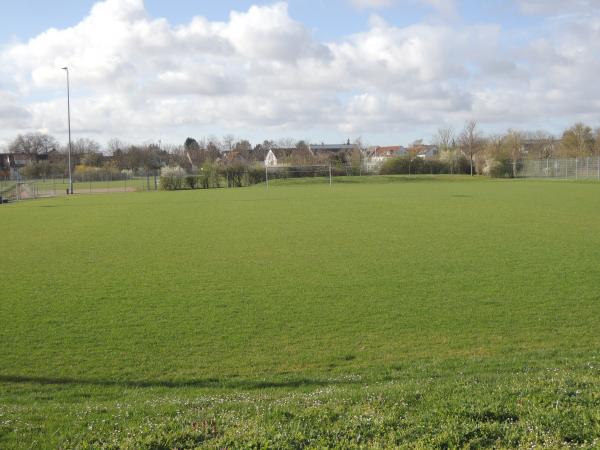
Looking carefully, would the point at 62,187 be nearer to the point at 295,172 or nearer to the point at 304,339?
the point at 295,172

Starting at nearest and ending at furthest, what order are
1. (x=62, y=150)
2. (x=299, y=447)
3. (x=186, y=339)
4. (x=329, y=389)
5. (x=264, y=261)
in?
(x=299, y=447) < (x=329, y=389) < (x=186, y=339) < (x=264, y=261) < (x=62, y=150)

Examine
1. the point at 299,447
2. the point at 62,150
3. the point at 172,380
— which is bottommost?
the point at 172,380

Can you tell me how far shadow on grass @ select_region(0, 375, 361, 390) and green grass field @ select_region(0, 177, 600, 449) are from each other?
37mm

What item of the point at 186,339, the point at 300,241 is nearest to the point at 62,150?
the point at 300,241

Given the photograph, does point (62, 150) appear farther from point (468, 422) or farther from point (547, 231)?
point (468, 422)

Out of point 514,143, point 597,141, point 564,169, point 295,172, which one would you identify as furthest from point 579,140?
point 295,172

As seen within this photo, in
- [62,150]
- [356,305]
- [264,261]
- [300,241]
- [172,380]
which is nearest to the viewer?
[172,380]

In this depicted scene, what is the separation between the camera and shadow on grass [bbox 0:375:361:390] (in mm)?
7680

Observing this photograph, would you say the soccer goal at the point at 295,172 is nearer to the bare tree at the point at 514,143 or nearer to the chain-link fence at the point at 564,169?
the chain-link fence at the point at 564,169

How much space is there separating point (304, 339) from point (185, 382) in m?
2.44

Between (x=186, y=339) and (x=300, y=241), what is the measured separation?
38.5ft

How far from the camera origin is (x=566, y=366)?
759 cm

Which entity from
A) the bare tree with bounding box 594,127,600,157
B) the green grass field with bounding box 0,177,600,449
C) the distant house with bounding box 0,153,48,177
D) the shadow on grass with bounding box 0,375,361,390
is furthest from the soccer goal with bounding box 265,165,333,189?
the distant house with bounding box 0,153,48,177

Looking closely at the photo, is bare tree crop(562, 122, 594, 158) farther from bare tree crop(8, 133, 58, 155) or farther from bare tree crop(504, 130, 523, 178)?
bare tree crop(8, 133, 58, 155)
